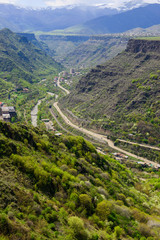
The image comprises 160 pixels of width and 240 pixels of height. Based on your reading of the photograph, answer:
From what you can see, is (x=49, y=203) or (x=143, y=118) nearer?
(x=49, y=203)

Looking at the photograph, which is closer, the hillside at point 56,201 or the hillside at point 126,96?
the hillside at point 56,201

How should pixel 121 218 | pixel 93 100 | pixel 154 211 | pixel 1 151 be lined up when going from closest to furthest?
pixel 1 151, pixel 121 218, pixel 154 211, pixel 93 100

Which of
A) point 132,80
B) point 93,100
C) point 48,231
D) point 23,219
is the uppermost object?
point 132,80

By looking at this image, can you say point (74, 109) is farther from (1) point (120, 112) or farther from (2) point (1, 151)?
(2) point (1, 151)

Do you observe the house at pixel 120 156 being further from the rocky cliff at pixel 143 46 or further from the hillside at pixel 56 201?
the rocky cliff at pixel 143 46

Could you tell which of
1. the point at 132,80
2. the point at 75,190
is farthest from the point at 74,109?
the point at 75,190

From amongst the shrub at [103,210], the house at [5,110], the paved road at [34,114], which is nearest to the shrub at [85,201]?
the shrub at [103,210]

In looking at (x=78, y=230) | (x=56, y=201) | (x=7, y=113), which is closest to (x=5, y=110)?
(x=7, y=113)
